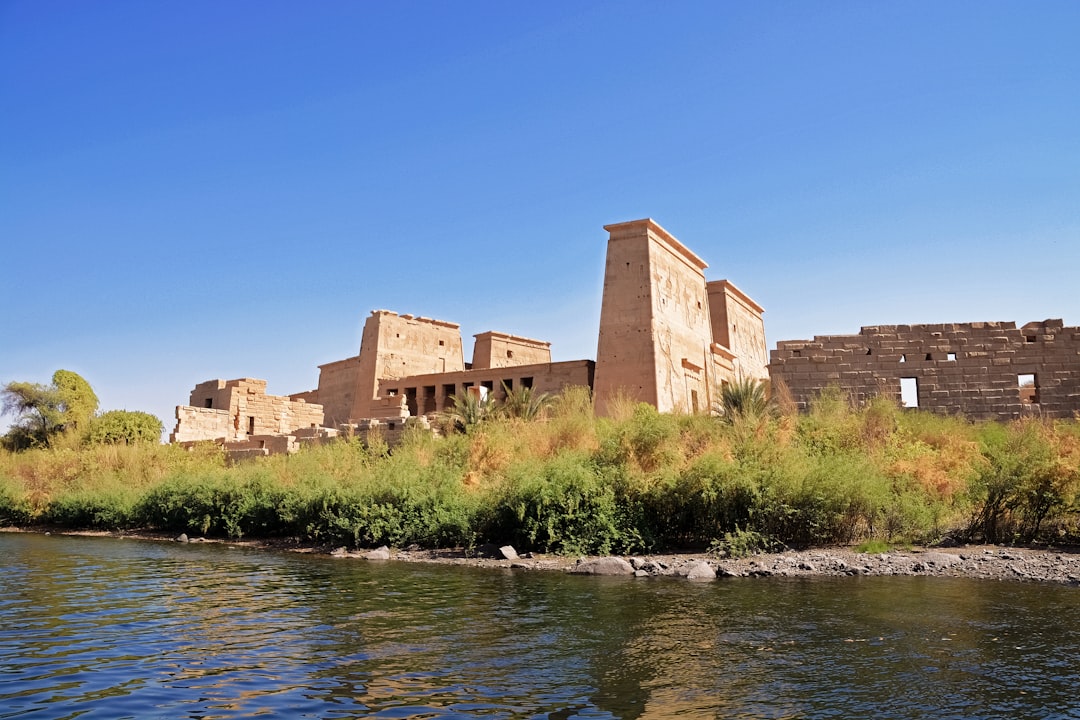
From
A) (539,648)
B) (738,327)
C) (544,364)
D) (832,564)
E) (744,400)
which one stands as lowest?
(539,648)

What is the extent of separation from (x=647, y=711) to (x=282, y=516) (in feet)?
44.4

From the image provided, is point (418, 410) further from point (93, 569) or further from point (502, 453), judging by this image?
point (93, 569)

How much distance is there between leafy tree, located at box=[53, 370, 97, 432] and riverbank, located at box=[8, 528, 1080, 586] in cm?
2622

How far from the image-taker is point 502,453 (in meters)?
18.4

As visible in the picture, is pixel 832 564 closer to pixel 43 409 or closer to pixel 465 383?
pixel 465 383

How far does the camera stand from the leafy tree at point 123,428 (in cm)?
3066

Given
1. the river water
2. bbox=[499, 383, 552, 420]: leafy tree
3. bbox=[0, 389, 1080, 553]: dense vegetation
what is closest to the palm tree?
bbox=[0, 389, 1080, 553]: dense vegetation

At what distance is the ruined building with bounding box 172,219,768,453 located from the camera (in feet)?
77.6

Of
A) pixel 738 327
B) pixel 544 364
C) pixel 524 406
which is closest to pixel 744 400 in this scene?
pixel 524 406

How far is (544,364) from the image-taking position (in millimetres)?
26703

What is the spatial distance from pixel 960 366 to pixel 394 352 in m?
19.7

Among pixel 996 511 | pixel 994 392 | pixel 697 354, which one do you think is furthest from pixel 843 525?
pixel 697 354

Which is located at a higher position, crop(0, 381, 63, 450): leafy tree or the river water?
crop(0, 381, 63, 450): leafy tree

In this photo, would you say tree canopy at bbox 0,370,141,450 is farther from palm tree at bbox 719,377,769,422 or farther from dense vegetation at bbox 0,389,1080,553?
palm tree at bbox 719,377,769,422
